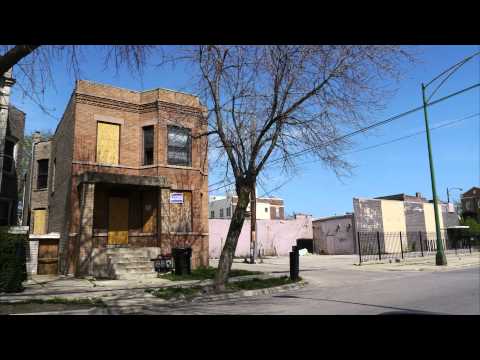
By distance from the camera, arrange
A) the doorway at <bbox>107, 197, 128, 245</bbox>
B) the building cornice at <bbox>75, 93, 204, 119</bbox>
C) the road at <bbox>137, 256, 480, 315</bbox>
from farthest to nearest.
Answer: the building cornice at <bbox>75, 93, 204, 119</bbox> < the doorway at <bbox>107, 197, 128, 245</bbox> < the road at <bbox>137, 256, 480, 315</bbox>

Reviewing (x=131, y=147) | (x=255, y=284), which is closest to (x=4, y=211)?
(x=131, y=147)

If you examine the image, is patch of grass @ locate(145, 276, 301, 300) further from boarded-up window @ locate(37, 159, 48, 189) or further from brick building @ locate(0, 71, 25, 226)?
boarded-up window @ locate(37, 159, 48, 189)

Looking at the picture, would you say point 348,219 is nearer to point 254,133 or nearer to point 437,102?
point 437,102

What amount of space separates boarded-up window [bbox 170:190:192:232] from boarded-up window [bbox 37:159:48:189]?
11.2m

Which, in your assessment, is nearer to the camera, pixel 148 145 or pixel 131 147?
pixel 131 147

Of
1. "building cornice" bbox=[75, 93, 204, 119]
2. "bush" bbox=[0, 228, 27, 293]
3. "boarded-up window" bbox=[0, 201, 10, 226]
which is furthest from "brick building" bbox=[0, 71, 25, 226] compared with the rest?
"bush" bbox=[0, 228, 27, 293]

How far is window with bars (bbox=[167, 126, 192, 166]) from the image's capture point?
2122 centimetres

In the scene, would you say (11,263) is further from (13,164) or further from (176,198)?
(13,164)

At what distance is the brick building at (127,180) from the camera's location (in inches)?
723

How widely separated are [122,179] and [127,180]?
8.7 inches

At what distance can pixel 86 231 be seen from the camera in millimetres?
17859
